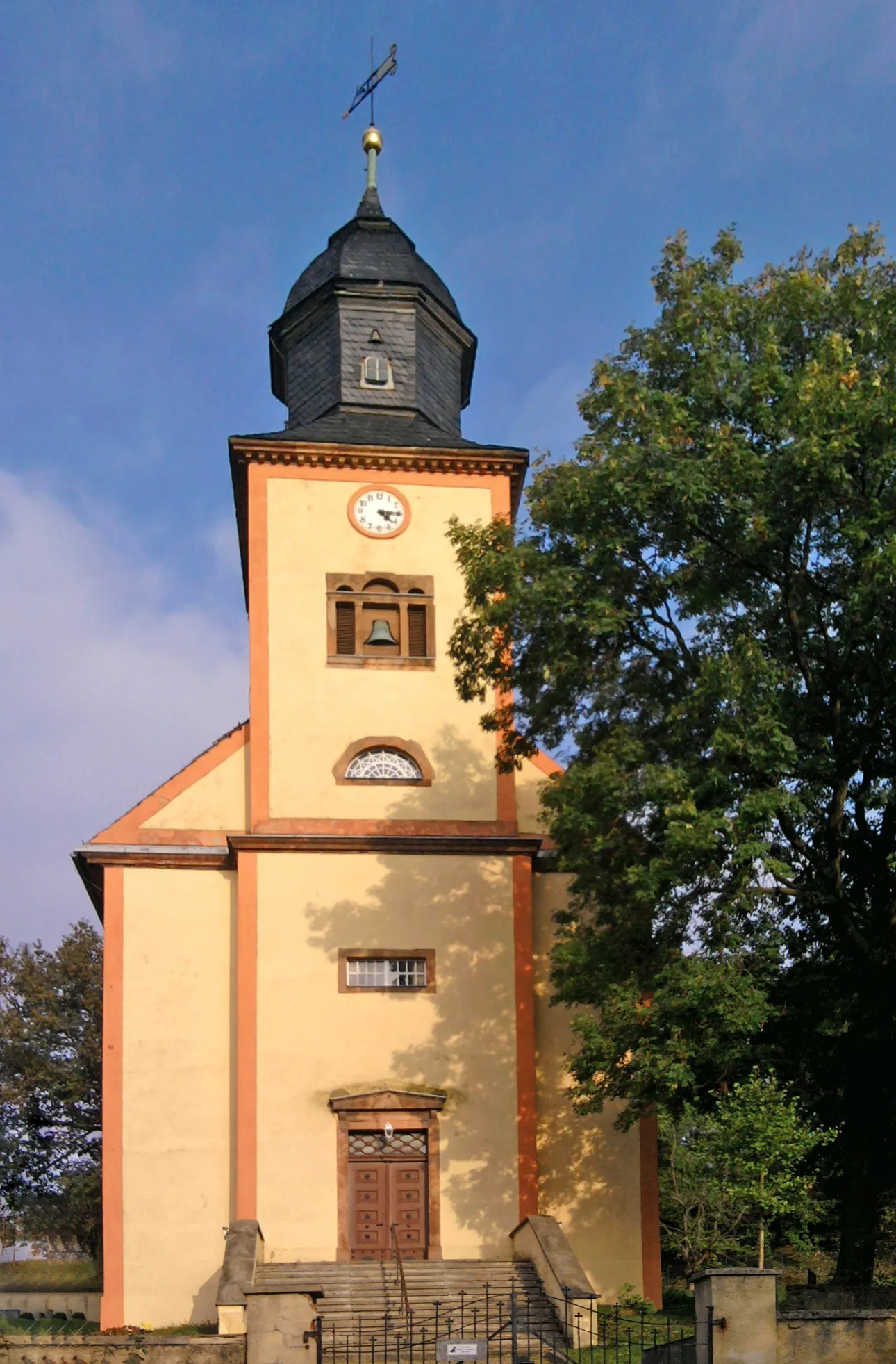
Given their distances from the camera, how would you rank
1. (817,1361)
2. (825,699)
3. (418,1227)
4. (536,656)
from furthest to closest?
1. (418,1227)
2. (536,656)
3. (825,699)
4. (817,1361)

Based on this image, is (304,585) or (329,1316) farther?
(304,585)

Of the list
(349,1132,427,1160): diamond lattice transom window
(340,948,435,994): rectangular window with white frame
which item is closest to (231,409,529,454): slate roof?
(340,948,435,994): rectangular window with white frame

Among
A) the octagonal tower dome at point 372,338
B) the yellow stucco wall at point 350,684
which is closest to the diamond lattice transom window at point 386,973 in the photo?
the yellow stucco wall at point 350,684

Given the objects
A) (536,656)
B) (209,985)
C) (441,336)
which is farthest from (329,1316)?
(441,336)

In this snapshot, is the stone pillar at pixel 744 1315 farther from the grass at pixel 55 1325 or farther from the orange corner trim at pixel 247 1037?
the grass at pixel 55 1325

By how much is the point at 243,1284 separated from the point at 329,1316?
142 cm

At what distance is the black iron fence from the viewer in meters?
18.1

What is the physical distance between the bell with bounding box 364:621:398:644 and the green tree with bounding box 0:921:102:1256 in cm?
1951

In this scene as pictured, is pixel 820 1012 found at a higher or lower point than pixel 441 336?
lower

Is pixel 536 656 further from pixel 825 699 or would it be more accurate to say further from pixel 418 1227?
pixel 418 1227

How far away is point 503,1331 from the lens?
778 inches

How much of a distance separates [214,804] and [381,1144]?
18.1ft

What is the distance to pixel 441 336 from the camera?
28.5 meters

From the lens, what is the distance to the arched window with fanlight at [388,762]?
2495 centimetres
